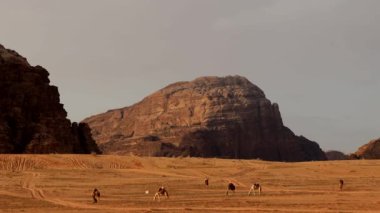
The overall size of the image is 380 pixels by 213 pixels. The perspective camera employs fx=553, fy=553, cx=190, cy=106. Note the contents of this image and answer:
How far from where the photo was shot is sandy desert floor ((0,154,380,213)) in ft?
83.0

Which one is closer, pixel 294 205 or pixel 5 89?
pixel 294 205

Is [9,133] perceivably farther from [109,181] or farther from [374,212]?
[374,212]

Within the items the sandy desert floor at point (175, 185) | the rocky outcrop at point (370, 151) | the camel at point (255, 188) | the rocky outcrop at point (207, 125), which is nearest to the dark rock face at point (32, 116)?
the sandy desert floor at point (175, 185)

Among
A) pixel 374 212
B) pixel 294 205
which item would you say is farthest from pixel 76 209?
pixel 374 212

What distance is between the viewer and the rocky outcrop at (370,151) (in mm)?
99438

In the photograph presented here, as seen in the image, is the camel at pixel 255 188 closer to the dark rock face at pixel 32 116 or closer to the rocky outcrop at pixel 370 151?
the dark rock face at pixel 32 116

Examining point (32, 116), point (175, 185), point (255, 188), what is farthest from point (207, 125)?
point (255, 188)

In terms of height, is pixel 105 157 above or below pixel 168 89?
below

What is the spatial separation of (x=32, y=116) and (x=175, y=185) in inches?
1615

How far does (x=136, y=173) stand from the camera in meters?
52.4

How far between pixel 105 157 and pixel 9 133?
15.3 meters

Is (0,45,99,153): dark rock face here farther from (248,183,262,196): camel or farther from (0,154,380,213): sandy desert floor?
(248,183,262,196): camel

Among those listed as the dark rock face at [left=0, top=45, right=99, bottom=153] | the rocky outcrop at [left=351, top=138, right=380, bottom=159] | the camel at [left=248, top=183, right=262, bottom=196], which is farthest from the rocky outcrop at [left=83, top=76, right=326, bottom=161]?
the camel at [left=248, top=183, right=262, bottom=196]

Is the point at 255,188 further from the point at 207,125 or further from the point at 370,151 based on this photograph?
the point at 207,125
